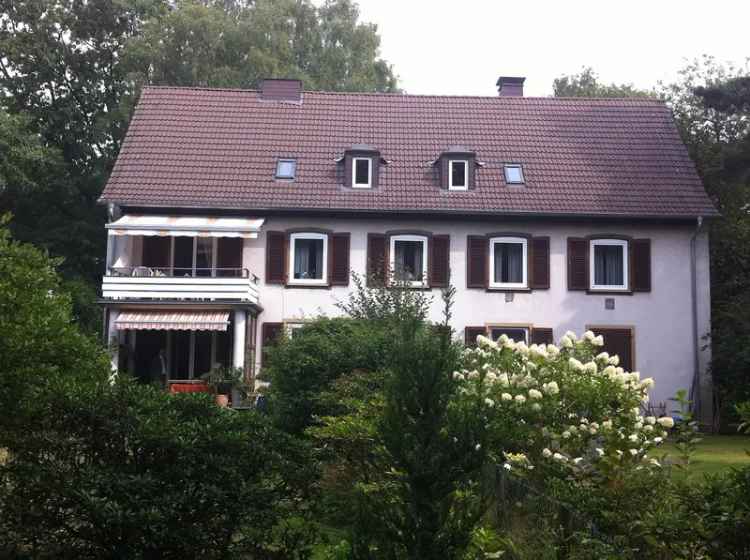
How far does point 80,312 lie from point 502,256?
46.6ft

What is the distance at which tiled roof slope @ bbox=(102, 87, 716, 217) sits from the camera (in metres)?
28.8

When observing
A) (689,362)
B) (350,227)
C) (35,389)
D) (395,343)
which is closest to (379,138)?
(350,227)

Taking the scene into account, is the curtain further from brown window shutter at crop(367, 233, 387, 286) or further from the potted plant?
the potted plant

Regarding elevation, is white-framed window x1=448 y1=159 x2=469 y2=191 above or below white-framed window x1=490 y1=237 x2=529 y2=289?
above

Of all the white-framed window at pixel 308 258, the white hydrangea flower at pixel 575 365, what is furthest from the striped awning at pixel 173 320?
the white hydrangea flower at pixel 575 365

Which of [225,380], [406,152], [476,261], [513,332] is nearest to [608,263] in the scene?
[513,332]

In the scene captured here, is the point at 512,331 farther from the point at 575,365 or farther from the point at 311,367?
the point at 575,365

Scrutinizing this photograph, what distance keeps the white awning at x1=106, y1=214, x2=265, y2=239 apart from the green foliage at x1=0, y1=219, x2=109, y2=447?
592 inches

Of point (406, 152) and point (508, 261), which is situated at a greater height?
point (406, 152)

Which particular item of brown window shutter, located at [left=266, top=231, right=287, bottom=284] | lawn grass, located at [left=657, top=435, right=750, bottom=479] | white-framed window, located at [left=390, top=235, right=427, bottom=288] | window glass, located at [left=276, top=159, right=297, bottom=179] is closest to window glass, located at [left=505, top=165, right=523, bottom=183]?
white-framed window, located at [left=390, top=235, right=427, bottom=288]

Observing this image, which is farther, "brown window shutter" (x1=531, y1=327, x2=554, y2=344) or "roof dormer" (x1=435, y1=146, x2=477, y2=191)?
"roof dormer" (x1=435, y1=146, x2=477, y2=191)

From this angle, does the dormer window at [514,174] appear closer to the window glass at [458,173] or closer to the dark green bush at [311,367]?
the window glass at [458,173]

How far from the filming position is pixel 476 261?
28.9 meters

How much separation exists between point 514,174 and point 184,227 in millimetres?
9300
